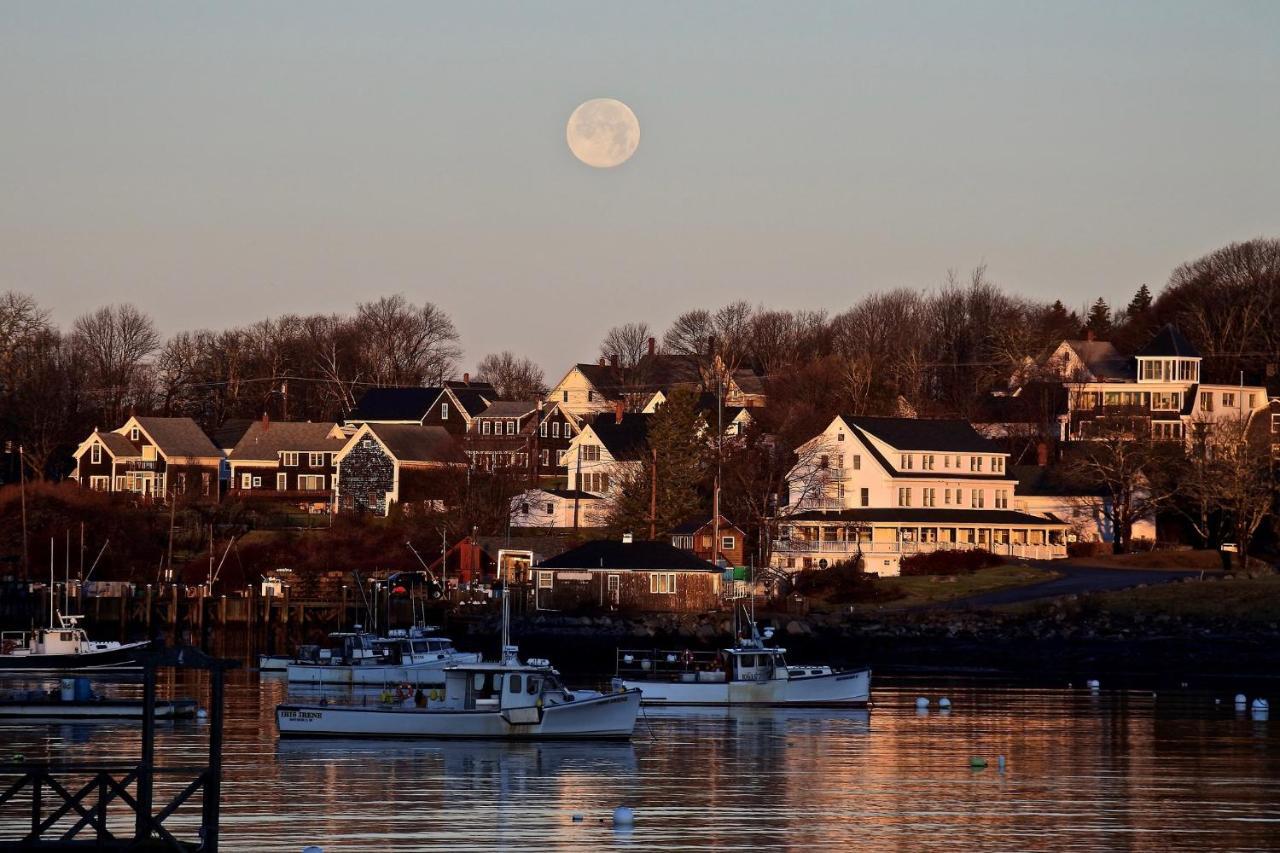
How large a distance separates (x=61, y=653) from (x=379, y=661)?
538 inches

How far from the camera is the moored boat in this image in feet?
245

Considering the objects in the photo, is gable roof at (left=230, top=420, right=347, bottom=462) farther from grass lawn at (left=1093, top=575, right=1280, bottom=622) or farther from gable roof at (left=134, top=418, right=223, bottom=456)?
grass lawn at (left=1093, top=575, right=1280, bottom=622)

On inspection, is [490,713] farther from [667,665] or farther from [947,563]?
[947,563]

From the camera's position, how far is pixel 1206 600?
85938 millimetres

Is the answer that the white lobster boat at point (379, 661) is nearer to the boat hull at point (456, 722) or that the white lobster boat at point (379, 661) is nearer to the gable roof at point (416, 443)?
the boat hull at point (456, 722)

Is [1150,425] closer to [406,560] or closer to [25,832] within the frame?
[406,560]

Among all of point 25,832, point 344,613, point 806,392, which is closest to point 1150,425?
point 806,392

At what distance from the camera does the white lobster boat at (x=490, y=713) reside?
5000 cm

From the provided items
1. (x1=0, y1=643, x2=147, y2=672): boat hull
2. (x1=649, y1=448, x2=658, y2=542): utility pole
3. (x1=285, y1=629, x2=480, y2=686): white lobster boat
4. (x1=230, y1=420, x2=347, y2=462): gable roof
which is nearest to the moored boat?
(x1=0, y1=643, x2=147, y2=672): boat hull

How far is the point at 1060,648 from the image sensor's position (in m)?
81.9

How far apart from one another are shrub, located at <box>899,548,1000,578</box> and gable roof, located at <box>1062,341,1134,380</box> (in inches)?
1447

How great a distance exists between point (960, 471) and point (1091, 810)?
75562mm

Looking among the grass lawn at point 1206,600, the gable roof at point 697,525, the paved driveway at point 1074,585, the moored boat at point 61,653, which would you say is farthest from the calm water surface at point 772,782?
the gable roof at point 697,525

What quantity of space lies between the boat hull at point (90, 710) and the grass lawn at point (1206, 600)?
44720mm
